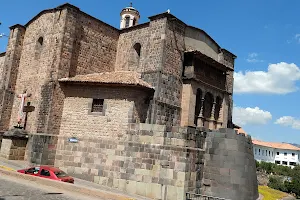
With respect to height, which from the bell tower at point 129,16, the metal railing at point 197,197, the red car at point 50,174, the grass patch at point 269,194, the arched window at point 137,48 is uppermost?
the bell tower at point 129,16

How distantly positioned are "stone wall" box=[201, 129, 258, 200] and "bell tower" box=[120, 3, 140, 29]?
789 inches

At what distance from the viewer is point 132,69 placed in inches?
840

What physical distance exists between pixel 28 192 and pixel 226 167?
9.84 metres

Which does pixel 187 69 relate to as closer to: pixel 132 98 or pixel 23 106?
pixel 132 98

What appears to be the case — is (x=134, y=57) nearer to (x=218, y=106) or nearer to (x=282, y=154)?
(x=218, y=106)

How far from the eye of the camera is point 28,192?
1103 cm

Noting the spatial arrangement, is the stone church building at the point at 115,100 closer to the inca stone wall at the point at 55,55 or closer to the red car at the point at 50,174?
the inca stone wall at the point at 55,55

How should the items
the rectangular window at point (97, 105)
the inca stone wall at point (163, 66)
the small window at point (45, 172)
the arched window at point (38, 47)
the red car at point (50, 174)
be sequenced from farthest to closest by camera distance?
the arched window at point (38, 47) < the inca stone wall at point (163, 66) < the rectangular window at point (97, 105) < the small window at point (45, 172) < the red car at point (50, 174)

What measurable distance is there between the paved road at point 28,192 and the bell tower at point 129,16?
2352cm

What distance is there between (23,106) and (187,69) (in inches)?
437

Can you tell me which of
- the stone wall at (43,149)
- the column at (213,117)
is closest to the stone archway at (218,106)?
the column at (213,117)

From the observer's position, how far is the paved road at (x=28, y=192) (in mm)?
10312

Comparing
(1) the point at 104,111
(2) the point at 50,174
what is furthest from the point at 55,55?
(2) the point at 50,174

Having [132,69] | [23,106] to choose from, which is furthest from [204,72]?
[23,106]
